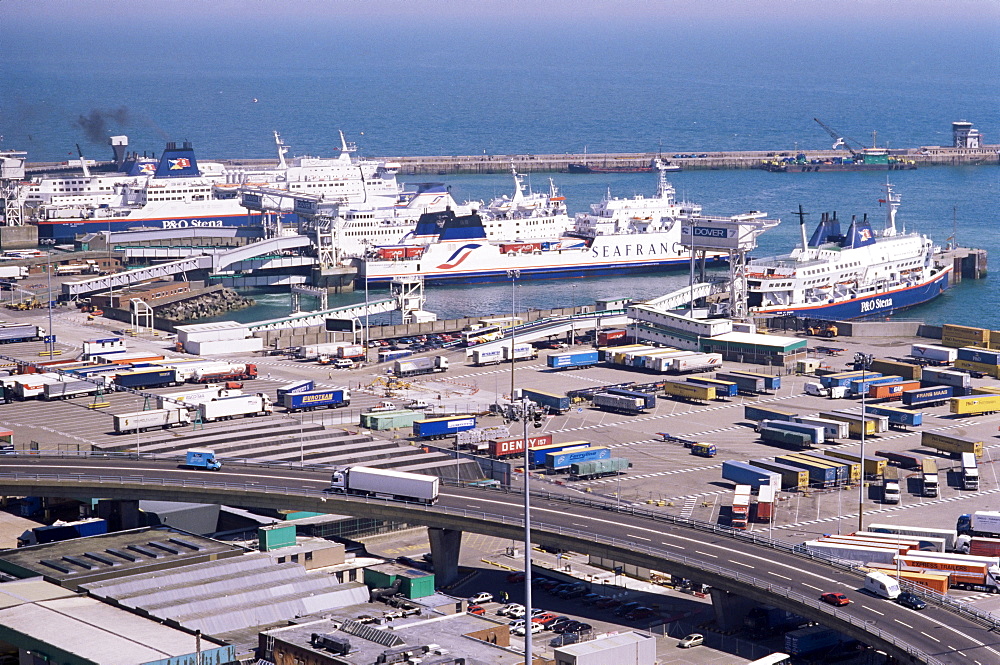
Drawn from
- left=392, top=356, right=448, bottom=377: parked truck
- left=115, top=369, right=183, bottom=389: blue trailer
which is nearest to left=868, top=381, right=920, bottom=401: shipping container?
left=392, top=356, right=448, bottom=377: parked truck

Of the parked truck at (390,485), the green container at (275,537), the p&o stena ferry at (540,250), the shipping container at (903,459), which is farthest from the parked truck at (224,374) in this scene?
the p&o stena ferry at (540,250)

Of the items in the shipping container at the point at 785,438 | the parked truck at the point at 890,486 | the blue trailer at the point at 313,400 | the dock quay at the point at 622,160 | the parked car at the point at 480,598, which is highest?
the dock quay at the point at 622,160

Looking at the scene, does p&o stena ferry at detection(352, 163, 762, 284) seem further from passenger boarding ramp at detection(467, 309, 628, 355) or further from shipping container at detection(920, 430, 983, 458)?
shipping container at detection(920, 430, 983, 458)

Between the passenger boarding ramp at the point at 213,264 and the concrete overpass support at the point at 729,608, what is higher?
the passenger boarding ramp at the point at 213,264

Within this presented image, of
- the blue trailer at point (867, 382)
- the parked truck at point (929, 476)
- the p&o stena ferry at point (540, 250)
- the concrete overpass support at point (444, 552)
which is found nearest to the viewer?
the concrete overpass support at point (444, 552)

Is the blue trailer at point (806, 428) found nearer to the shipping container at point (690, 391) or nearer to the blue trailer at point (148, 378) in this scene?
the shipping container at point (690, 391)

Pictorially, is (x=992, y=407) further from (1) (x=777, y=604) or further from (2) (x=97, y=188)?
(2) (x=97, y=188)
